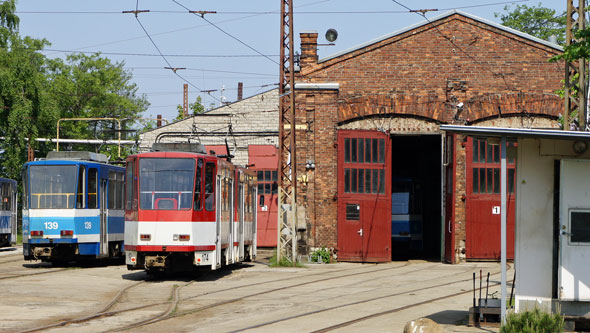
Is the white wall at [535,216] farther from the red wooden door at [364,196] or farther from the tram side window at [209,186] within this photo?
the red wooden door at [364,196]

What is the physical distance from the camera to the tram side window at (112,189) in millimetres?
26031

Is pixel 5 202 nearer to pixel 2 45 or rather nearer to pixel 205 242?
pixel 205 242

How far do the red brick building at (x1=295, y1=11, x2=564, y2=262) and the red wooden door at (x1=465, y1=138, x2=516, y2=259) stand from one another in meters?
0.03

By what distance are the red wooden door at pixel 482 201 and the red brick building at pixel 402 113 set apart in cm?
3

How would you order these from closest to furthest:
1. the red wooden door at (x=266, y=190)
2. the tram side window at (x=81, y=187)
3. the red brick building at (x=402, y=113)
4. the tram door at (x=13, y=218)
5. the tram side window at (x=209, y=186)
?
the tram side window at (x=209, y=186) < the tram side window at (x=81, y=187) < the red brick building at (x=402, y=113) < the tram door at (x=13, y=218) < the red wooden door at (x=266, y=190)

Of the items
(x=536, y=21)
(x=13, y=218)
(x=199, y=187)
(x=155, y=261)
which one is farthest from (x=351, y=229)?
(x=536, y=21)

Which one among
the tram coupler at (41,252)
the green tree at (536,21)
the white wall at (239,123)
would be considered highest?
Answer: the green tree at (536,21)

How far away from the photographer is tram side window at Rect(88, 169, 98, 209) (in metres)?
24.7

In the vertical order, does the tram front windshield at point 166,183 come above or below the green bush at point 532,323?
above

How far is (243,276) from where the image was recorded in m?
23.8

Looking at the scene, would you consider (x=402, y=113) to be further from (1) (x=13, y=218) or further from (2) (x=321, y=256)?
(1) (x=13, y=218)

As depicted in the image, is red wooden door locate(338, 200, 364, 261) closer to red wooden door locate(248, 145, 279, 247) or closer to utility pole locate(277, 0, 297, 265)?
utility pole locate(277, 0, 297, 265)

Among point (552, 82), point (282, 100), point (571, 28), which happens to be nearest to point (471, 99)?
point (552, 82)

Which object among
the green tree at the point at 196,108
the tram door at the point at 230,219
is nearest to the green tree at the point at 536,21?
the green tree at the point at 196,108
